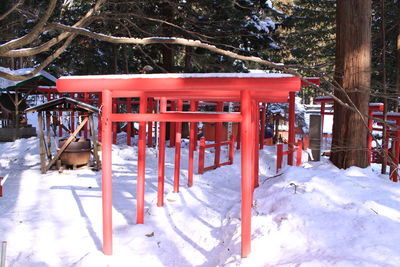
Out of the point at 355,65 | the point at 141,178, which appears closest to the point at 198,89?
the point at 141,178

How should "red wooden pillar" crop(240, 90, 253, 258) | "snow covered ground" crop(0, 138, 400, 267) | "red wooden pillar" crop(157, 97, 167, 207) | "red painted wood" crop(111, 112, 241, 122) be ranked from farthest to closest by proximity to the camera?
"red wooden pillar" crop(157, 97, 167, 207), "red painted wood" crop(111, 112, 241, 122), "red wooden pillar" crop(240, 90, 253, 258), "snow covered ground" crop(0, 138, 400, 267)

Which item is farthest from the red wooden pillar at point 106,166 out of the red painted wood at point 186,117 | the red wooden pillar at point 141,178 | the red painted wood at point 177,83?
the red wooden pillar at point 141,178

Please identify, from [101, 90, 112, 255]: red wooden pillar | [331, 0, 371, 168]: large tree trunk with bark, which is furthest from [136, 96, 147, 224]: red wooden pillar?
[331, 0, 371, 168]: large tree trunk with bark

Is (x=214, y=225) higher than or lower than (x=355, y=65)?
lower

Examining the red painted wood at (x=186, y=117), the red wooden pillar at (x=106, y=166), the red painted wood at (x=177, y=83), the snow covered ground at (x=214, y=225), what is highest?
the red painted wood at (x=177, y=83)

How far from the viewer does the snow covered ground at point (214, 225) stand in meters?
3.40

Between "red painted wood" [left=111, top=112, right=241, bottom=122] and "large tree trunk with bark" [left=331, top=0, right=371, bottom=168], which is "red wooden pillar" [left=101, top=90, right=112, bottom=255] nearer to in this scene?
"red painted wood" [left=111, top=112, right=241, bottom=122]

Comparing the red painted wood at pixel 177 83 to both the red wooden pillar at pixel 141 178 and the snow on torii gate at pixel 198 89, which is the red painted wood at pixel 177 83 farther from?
the red wooden pillar at pixel 141 178

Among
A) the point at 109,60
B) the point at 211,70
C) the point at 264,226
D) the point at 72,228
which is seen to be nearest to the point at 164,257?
the point at 264,226

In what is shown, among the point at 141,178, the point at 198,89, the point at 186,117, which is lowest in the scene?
the point at 141,178

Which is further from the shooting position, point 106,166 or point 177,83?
point 106,166

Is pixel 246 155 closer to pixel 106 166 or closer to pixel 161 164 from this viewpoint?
pixel 106 166

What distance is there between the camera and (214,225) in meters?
5.41

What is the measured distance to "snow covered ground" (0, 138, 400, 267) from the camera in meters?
3.40
